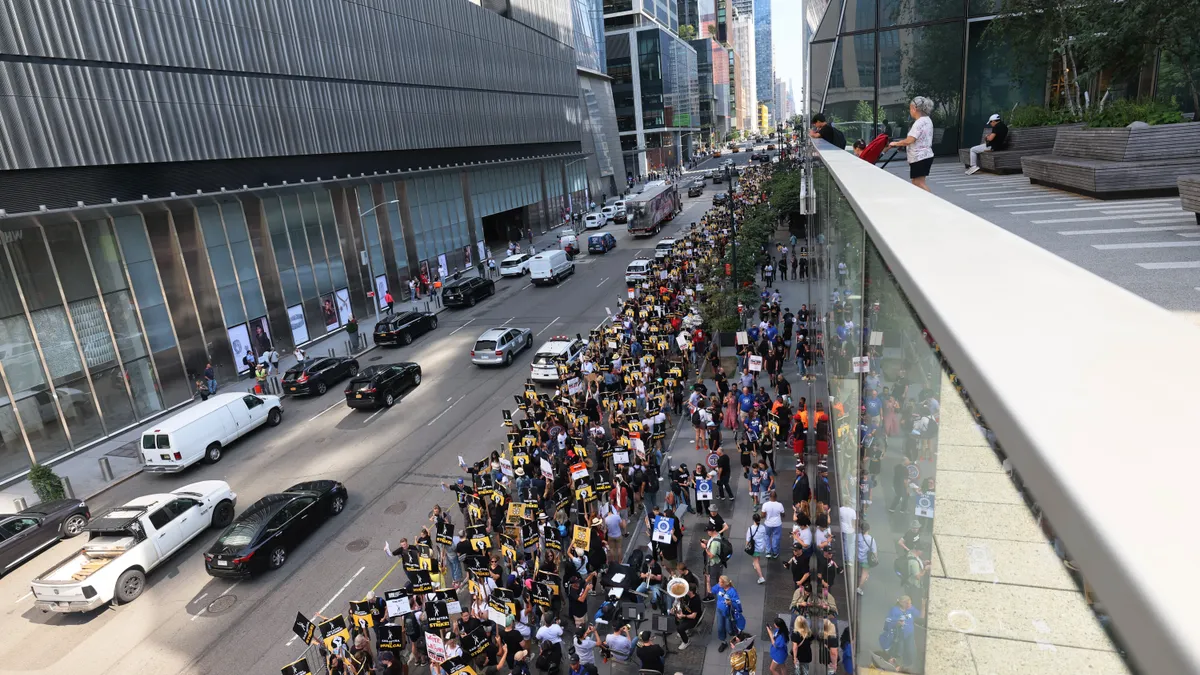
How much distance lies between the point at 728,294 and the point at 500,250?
34.9 metres

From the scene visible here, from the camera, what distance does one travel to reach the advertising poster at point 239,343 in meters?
30.6

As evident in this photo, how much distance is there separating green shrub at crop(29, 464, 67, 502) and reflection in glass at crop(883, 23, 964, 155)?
26592 mm

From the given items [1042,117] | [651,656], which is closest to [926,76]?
[1042,117]

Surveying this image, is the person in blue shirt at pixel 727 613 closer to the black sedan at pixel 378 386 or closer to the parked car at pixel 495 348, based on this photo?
the black sedan at pixel 378 386

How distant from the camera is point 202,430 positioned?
70.0 ft

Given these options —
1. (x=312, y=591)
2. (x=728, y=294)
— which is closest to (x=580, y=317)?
(x=728, y=294)

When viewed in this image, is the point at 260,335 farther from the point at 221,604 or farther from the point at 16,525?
the point at 221,604

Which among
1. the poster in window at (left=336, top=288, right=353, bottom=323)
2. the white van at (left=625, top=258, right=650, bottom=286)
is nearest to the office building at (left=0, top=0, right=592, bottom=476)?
the poster in window at (left=336, top=288, right=353, bottom=323)

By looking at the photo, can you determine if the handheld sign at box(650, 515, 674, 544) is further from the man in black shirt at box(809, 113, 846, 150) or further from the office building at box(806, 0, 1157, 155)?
the office building at box(806, 0, 1157, 155)

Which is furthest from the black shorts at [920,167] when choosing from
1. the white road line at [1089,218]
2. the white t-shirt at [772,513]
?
the white t-shirt at [772,513]

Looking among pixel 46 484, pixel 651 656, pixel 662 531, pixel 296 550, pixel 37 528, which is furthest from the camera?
pixel 46 484

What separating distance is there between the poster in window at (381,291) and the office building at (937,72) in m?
28.1

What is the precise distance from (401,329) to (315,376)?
6.33 m

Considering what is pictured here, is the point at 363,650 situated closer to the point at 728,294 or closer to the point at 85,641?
the point at 85,641
